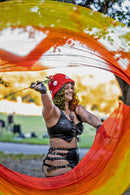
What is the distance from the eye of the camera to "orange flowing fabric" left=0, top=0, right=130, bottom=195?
3344 millimetres

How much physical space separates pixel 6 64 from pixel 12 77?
0.21 metres

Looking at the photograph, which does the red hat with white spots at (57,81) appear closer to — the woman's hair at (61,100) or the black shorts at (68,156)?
the woman's hair at (61,100)

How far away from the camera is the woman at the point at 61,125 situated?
334 cm

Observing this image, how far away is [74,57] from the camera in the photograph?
3.61m

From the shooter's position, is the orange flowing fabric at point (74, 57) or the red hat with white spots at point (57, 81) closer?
the orange flowing fabric at point (74, 57)

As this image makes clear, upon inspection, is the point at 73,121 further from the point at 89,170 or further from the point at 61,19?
the point at 61,19

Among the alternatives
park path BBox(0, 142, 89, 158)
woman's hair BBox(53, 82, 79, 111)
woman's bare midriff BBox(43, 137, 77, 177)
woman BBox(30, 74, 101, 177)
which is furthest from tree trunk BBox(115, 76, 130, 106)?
park path BBox(0, 142, 89, 158)

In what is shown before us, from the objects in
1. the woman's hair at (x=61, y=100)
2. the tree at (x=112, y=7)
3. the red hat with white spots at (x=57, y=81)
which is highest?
the tree at (x=112, y=7)

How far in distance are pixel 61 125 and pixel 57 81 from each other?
19.8 inches

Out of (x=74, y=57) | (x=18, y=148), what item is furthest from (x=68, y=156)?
(x=18, y=148)

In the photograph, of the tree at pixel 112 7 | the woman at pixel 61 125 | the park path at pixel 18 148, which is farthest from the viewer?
the park path at pixel 18 148

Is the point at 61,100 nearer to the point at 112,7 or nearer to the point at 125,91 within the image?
the point at 125,91

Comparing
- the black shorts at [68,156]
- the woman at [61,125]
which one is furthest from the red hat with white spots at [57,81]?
the black shorts at [68,156]

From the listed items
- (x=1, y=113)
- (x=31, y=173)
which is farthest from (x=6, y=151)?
(x=1, y=113)
